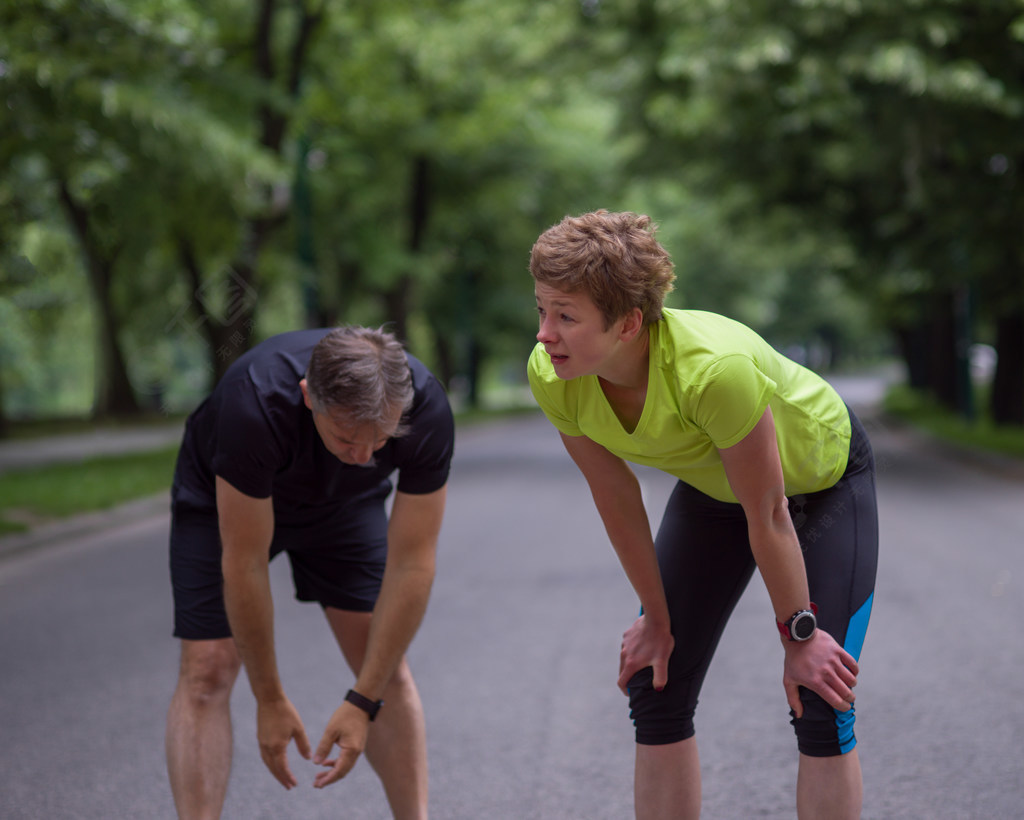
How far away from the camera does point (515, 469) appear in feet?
51.6

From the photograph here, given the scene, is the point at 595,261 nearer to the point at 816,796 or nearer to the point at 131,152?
the point at 816,796

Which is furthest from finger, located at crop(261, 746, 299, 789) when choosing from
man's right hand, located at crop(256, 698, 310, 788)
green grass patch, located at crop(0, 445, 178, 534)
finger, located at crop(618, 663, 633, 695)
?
green grass patch, located at crop(0, 445, 178, 534)

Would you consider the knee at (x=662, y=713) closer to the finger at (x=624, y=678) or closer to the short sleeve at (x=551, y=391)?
the finger at (x=624, y=678)

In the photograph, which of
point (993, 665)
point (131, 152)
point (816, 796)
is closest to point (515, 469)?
point (131, 152)

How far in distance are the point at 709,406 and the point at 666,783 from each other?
3.04ft

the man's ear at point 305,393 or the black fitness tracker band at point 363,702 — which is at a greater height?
the man's ear at point 305,393

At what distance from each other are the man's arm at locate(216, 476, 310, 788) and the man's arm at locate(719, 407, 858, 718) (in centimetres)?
110

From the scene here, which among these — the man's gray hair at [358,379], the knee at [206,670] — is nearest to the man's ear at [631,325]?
the man's gray hair at [358,379]

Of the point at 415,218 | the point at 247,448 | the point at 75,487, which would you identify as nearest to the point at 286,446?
the point at 247,448

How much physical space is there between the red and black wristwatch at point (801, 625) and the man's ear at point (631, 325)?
2.24ft

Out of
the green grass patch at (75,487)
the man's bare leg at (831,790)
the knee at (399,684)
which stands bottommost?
the green grass patch at (75,487)

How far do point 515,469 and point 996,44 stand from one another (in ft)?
25.4

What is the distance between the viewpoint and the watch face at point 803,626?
241cm

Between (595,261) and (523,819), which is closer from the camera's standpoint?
(595,261)
